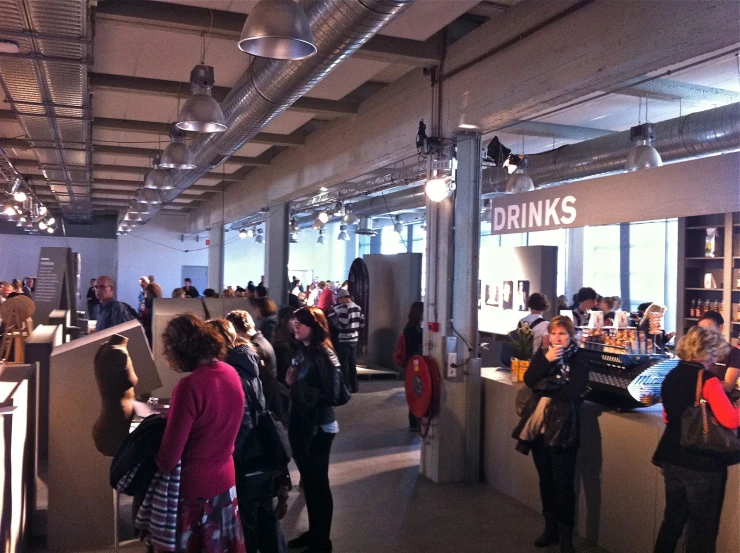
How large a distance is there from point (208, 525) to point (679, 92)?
647cm

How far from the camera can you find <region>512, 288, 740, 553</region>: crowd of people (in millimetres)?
3406

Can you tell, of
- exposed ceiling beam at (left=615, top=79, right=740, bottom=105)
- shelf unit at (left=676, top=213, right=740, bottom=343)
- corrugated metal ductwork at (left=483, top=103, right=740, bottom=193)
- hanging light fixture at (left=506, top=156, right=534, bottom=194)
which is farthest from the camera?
shelf unit at (left=676, top=213, right=740, bottom=343)

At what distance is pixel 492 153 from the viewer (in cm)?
668

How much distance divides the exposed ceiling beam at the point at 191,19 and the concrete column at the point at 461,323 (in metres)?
0.94

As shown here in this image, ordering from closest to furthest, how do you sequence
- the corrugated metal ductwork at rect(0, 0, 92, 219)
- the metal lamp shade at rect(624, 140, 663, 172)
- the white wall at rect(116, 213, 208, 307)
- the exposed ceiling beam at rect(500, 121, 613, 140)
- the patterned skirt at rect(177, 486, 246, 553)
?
1. the patterned skirt at rect(177, 486, 246, 553)
2. the corrugated metal ductwork at rect(0, 0, 92, 219)
3. the metal lamp shade at rect(624, 140, 663, 172)
4. the exposed ceiling beam at rect(500, 121, 613, 140)
5. the white wall at rect(116, 213, 208, 307)

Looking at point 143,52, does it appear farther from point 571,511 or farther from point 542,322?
point 571,511

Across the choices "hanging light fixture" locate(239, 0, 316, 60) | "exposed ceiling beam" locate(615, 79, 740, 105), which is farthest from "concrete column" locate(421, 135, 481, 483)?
"hanging light fixture" locate(239, 0, 316, 60)

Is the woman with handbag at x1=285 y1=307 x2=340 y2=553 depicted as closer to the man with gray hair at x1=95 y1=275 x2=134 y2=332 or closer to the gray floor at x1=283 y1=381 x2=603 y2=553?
the gray floor at x1=283 y1=381 x2=603 y2=553

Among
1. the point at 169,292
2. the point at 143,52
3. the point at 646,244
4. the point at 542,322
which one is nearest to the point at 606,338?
the point at 542,322

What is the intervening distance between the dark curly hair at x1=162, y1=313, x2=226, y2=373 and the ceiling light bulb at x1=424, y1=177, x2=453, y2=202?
313 cm

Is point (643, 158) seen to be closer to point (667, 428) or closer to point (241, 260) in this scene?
point (667, 428)

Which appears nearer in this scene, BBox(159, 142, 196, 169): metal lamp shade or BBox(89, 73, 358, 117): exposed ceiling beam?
BBox(159, 142, 196, 169): metal lamp shade

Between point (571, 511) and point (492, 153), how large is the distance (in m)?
3.52

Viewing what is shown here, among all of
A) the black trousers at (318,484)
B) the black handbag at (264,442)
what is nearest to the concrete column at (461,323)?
the black trousers at (318,484)
